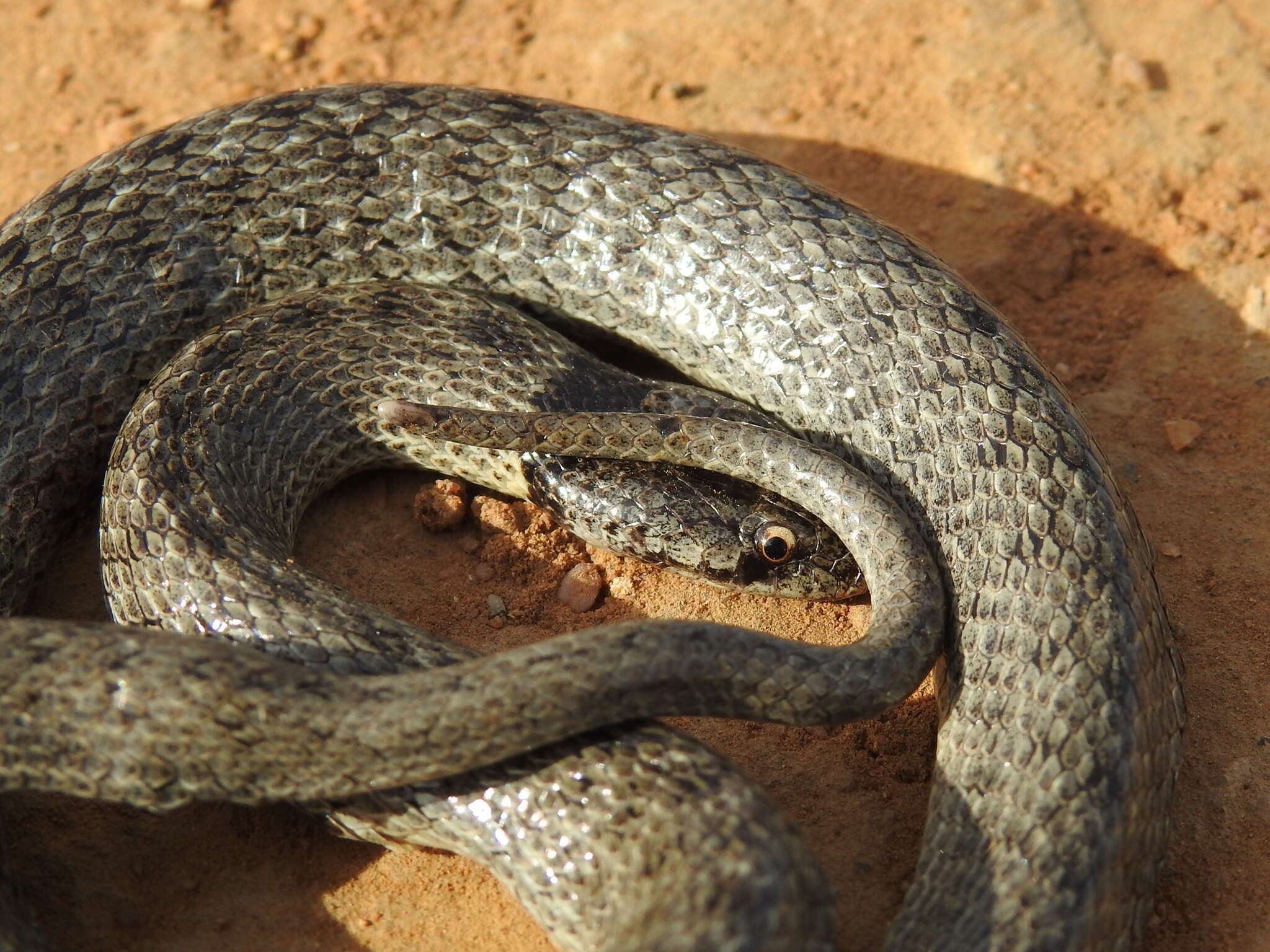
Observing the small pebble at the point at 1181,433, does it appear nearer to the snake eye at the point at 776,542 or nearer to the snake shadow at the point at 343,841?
the snake shadow at the point at 343,841

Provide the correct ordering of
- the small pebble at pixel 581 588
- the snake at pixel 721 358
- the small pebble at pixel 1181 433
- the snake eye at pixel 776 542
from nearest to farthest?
the snake at pixel 721 358 → the snake eye at pixel 776 542 → the small pebble at pixel 581 588 → the small pebble at pixel 1181 433

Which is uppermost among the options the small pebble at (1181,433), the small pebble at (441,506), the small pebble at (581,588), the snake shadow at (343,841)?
the small pebble at (1181,433)

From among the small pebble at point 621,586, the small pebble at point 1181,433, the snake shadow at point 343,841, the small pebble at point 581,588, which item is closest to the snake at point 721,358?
the snake shadow at point 343,841

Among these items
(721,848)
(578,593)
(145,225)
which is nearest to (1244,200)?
(578,593)

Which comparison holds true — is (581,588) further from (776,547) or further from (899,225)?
(899,225)

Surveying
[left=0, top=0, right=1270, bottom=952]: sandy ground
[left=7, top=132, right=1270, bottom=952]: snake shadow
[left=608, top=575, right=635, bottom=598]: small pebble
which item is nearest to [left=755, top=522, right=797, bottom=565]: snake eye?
[left=0, top=0, right=1270, bottom=952]: sandy ground

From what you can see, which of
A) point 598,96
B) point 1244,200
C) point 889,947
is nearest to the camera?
point 889,947

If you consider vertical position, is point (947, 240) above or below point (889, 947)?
above

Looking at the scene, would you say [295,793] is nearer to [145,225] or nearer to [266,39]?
[145,225]
